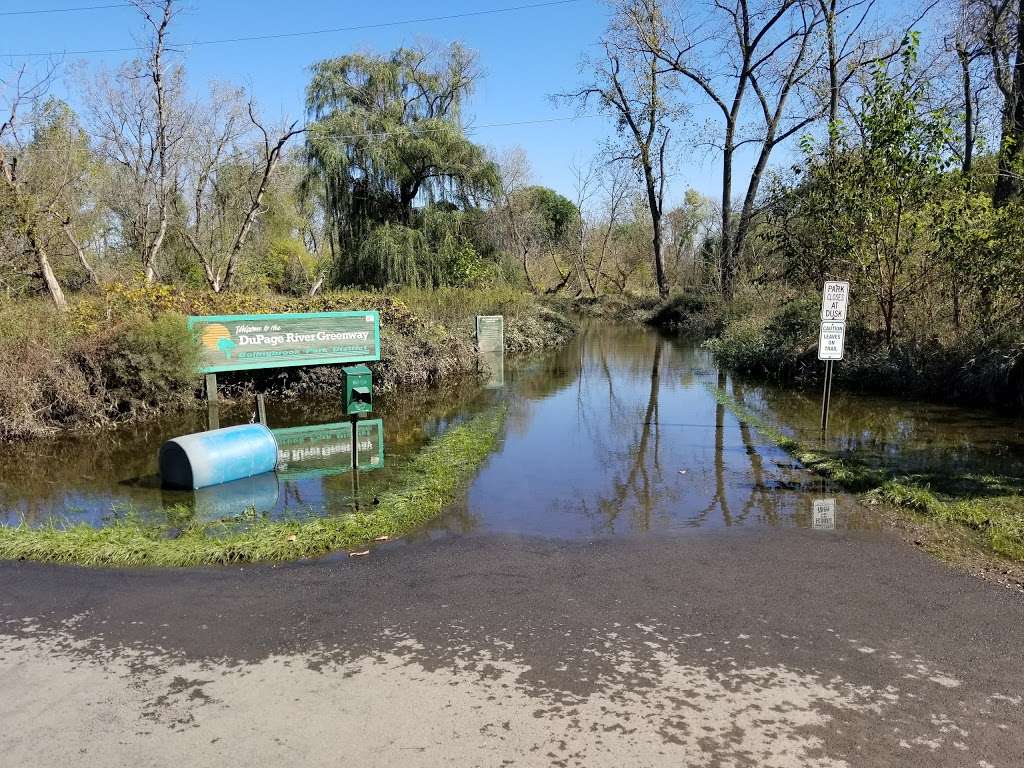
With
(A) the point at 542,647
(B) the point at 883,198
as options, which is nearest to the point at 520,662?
(A) the point at 542,647

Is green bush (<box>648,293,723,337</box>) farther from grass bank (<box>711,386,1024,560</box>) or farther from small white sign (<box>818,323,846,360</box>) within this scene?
grass bank (<box>711,386,1024,560</box>)

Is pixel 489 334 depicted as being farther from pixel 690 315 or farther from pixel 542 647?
pixel 690 315

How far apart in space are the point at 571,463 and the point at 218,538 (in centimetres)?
471

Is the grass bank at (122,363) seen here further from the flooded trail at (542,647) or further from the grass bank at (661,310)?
the grass bank at (661,310)

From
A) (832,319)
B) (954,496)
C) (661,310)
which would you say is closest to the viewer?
(954,496)

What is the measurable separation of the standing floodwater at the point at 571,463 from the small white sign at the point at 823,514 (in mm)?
36

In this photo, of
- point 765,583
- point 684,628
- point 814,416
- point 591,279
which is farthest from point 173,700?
point 591,279

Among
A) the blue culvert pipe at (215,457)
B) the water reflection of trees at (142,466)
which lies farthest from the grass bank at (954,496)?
the blue culvert pipe at (215,457)

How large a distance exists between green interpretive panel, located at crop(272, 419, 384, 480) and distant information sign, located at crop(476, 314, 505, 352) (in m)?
7.36

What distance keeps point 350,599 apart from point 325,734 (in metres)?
1.62

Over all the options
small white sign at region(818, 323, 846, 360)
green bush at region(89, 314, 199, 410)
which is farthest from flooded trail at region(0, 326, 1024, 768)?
green bush at region(89, 314, 199, 410)

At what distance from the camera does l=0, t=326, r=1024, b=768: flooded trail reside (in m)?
3.45

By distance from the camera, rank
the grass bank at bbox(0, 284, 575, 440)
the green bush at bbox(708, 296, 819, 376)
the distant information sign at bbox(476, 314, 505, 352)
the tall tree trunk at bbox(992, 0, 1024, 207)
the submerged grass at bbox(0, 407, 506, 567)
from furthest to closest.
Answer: the distant information sign at bbox(476, 314, 505, 352)
the green bush at bbox(708, 296, 819, 376)
the tall tree trunk at bbox(992, 0, 1024, 207)
the grass bank at bbox(0, 284, 575, 440)
the submerged grass at bbox(0, 407, 506, 567)

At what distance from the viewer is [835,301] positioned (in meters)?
10.2
